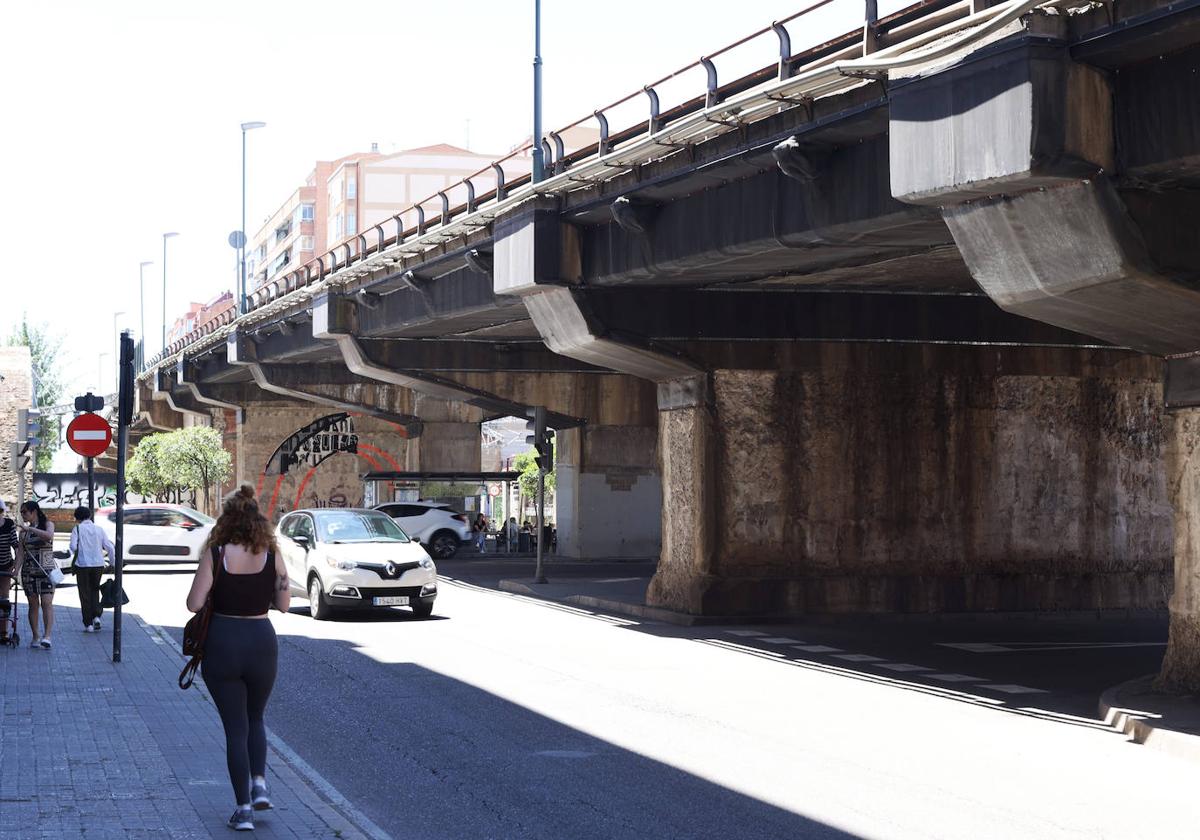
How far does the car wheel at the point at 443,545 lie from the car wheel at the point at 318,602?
20227 millimetres

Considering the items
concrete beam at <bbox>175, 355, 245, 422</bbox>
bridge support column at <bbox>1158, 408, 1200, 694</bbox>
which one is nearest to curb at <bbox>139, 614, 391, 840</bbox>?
bridge support column at <bbox>1158, 408, 1200, 694</bbox>

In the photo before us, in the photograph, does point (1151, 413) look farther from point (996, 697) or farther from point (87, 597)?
point (87, 597)

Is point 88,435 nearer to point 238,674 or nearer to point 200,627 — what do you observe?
point 200,627

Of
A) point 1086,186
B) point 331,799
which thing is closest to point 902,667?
point 1086,186

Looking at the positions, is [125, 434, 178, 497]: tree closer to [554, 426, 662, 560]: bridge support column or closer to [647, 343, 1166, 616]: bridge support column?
[554, 426, 662, 560]: bridge support column

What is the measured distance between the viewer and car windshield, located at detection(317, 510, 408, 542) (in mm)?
23312

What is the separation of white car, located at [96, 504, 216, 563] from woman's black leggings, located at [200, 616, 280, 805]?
2809cm

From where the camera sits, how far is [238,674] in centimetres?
800

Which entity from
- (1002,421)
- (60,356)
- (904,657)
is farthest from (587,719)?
(60,356)

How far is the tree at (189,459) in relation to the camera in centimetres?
5994

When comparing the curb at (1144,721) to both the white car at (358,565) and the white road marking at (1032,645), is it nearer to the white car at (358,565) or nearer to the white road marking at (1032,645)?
the white road marking at (1032,645)

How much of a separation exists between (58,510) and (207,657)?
199ft

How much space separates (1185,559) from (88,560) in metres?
12.7

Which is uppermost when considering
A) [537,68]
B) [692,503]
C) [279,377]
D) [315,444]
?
[537,68]
